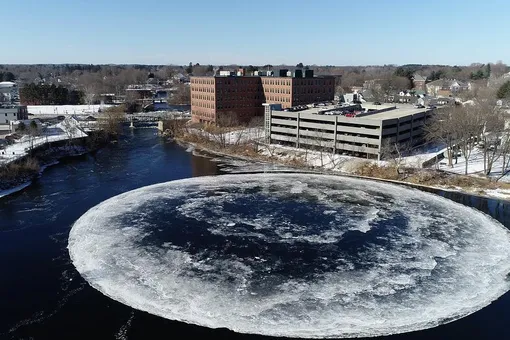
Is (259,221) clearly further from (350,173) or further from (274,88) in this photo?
(274,88)

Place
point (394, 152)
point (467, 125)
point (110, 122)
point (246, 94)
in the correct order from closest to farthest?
1. point (467, 125)
2. point (394, 152)
3. point (110, 122)
4. point (246, 94)

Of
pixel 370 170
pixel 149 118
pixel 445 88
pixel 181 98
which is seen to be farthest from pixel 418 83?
pixel 370 170

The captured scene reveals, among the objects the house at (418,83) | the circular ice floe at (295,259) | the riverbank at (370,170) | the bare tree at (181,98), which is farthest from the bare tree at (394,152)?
the house at (418,83)

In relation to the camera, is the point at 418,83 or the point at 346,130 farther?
the point at 418,83

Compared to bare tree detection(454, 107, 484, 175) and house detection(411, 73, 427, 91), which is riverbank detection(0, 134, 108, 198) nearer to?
bare tree detection(454, 107, 484, 175)

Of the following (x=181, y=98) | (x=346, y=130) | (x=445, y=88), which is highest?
(x=445, y=88)

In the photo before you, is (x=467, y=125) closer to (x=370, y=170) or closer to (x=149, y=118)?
(x=370, y=170)
